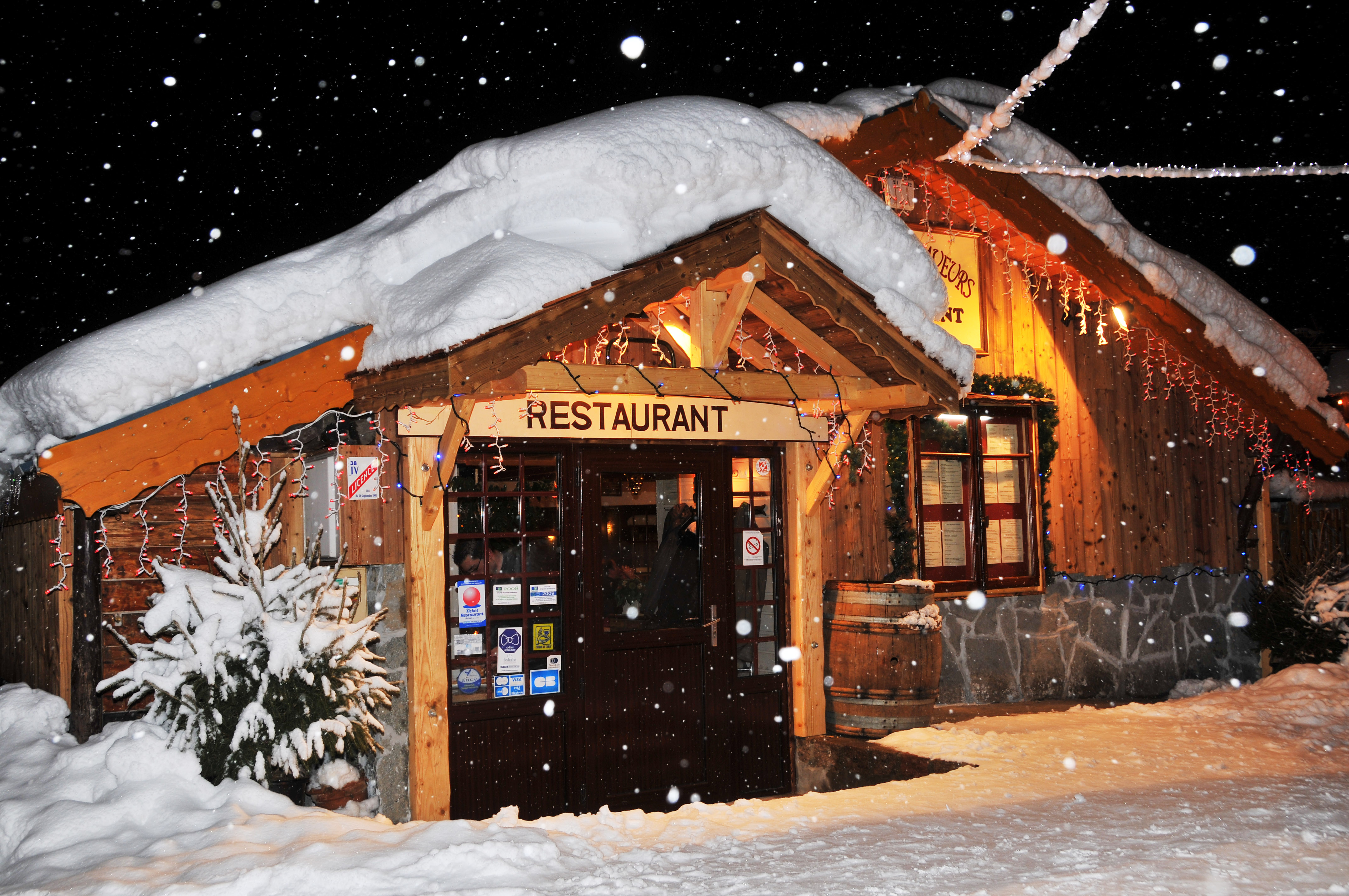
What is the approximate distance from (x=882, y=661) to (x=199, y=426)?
15.1 feet

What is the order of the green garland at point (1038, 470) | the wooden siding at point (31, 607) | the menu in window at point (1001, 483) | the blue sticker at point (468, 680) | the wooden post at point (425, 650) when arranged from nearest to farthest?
the wooden post at point (425, 650) < the wooden siding at point (31, 607) < the blue sticker at point (468, 680) < the green garland at point (1038, 470) < the menu in window at point (1001, 483)

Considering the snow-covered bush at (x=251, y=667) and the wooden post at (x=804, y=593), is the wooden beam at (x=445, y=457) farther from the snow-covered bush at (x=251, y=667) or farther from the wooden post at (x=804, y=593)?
the wooden post at (x=804, y=593)

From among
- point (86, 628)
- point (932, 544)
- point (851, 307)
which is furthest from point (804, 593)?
point (86, 628)

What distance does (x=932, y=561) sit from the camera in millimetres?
8477

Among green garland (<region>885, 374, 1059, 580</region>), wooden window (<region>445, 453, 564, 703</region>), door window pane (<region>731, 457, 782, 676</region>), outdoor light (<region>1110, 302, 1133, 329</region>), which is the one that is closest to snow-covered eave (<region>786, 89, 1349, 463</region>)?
outdoor light (<region>1110, 302, 1133, 329</region>)

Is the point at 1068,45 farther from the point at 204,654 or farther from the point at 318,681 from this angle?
the point at 204,654

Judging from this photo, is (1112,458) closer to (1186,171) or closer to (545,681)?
(1186,171)

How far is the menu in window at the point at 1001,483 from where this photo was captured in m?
8.88

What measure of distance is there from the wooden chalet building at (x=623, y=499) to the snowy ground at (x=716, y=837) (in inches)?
31.6

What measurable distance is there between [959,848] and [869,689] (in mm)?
2252

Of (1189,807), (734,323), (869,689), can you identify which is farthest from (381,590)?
(1189,807)

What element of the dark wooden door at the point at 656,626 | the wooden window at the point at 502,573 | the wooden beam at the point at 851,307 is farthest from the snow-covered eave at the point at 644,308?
the dark wooden door at the point at 656,626

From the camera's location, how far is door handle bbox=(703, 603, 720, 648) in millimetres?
6961

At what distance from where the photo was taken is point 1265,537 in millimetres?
10461
